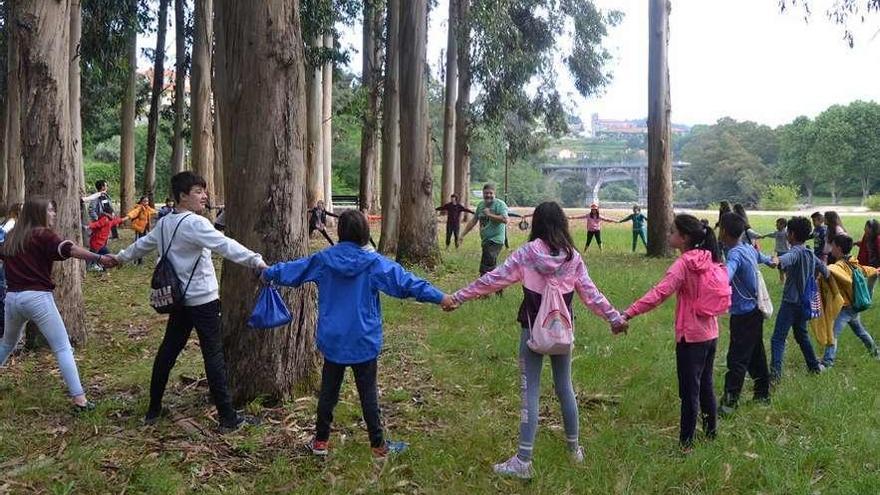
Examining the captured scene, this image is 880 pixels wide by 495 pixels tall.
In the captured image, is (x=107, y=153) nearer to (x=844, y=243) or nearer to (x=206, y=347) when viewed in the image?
(x=206, y=347)

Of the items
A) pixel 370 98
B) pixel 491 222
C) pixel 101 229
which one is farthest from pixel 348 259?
pixel 370 98

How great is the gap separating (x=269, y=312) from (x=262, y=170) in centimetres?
109

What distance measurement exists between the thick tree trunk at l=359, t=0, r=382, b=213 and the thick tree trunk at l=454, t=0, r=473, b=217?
267 cm

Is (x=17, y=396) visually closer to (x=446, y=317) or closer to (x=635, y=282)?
(x=446, y=317)

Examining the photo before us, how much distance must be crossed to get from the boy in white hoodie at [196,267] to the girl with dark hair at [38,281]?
69 centimetres

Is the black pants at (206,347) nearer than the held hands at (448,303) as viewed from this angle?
No

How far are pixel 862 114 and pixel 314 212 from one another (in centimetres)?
6844

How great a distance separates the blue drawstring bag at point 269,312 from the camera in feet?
15.8

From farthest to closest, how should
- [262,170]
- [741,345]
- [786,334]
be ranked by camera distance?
1. [786,334]
2. [741,345]
3. [262,170]

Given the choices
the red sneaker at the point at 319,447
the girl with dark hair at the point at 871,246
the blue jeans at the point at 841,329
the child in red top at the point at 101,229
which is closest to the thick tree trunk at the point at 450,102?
the child in red top at the point at 101,229

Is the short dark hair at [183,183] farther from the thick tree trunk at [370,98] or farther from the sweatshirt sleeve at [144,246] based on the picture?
the thick tree trunk at [370,98]

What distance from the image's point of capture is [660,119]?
16906 millimetres

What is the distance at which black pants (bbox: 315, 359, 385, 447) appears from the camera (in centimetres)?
450

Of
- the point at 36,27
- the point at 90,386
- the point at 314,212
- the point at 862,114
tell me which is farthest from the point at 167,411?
the point at 862,114
